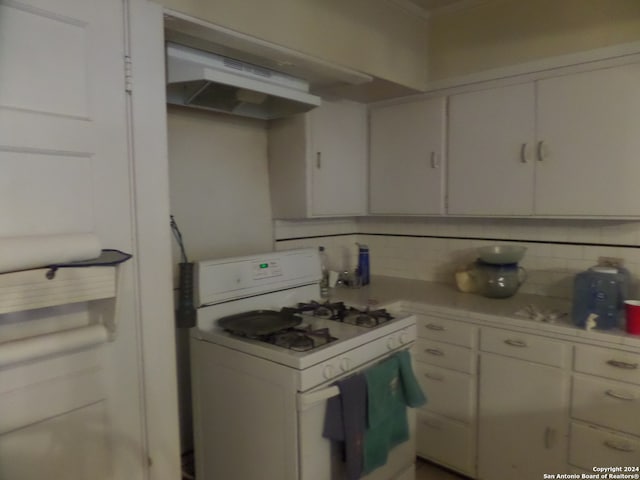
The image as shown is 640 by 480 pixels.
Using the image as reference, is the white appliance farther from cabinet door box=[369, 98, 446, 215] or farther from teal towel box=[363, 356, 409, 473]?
cabinet door box=[369, 98, 446, 215]

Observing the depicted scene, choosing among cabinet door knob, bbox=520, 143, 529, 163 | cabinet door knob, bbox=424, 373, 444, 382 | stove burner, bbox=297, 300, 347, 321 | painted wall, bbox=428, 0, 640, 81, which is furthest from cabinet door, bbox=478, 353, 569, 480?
painted wall, bbox=428, 0, 640, 81

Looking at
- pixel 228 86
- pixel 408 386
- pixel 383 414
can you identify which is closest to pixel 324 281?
pixel 408 386

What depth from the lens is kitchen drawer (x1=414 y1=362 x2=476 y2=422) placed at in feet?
7.63

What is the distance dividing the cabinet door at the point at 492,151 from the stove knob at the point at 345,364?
4.05 feet

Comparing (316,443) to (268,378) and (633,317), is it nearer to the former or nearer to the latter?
(268,378)

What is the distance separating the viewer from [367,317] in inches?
83.7

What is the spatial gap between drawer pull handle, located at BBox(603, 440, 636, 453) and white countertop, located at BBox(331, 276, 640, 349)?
0.41m

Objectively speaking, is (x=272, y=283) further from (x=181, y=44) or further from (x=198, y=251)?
(x=181, y=44)

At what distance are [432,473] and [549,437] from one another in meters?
0.68

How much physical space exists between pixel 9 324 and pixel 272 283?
4.26 feet

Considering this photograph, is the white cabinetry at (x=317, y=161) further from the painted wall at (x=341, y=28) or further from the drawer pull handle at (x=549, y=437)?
the drawer pull handle at (x=549, y=437)

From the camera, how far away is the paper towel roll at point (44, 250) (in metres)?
1.00

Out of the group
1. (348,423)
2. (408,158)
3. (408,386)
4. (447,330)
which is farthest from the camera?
(408,158)

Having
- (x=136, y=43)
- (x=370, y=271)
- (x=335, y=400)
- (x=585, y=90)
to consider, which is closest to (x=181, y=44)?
(x=136, y=43)
